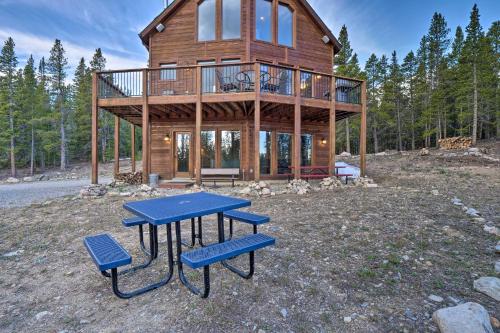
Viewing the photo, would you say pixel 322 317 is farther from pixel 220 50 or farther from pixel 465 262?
pixel 220 50

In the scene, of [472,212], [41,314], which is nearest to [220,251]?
[41,314]

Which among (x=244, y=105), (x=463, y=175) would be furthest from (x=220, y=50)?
(x=463, y=175)

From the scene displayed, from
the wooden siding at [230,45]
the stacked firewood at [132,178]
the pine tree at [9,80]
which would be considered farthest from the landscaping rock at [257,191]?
the pine tree at [9,80]

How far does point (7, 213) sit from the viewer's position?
573 cm

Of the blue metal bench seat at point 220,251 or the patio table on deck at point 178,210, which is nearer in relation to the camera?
the blue metal bench seat at point 220,251

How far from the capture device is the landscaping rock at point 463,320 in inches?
65.8

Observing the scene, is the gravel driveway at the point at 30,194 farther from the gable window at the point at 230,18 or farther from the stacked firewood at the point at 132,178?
the gable window at the point at 230,18

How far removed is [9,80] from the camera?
72.5 feet

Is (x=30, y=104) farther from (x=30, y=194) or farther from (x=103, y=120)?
(x=30, y=194)

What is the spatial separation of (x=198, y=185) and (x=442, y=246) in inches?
265

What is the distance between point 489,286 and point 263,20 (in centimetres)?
Answer: 1220

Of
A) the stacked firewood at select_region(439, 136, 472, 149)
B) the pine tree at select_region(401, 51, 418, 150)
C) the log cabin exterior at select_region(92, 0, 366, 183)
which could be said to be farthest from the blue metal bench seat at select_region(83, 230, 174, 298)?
the pine tree at select_region(401, 51, 418, 150)

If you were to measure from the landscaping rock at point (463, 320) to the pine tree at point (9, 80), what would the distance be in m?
31.8

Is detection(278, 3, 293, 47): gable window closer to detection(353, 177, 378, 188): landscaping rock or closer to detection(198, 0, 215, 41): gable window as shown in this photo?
detection(198, 0, 215, 41): gable window
